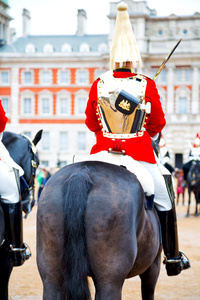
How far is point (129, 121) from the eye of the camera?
336 cm

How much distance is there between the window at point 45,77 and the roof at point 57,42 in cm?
256

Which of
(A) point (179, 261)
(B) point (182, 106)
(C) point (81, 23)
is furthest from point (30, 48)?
(A) point (179, 261)

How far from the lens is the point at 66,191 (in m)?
2.71

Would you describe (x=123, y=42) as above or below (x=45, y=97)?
below

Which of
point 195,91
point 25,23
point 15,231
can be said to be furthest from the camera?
point 25,23

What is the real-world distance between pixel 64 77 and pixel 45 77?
5.89 feet

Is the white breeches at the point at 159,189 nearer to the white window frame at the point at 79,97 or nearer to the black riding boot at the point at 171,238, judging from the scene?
the black riding boot at the point at 171,238

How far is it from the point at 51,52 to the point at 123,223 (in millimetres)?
43477

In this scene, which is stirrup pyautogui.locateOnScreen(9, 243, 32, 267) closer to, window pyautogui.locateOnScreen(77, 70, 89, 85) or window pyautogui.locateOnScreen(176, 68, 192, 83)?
window pyautogui.locateOnScreen(77, 70, 89, 85)

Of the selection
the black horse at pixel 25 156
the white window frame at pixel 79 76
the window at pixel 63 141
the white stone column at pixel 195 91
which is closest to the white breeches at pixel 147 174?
the black horse at pixel 25 156

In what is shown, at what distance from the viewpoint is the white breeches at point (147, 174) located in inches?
125

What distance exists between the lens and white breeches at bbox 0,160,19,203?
3758 mm

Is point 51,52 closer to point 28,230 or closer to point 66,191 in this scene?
point 28,230

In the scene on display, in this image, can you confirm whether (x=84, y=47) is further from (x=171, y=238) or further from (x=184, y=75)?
(x=171, y=238)
